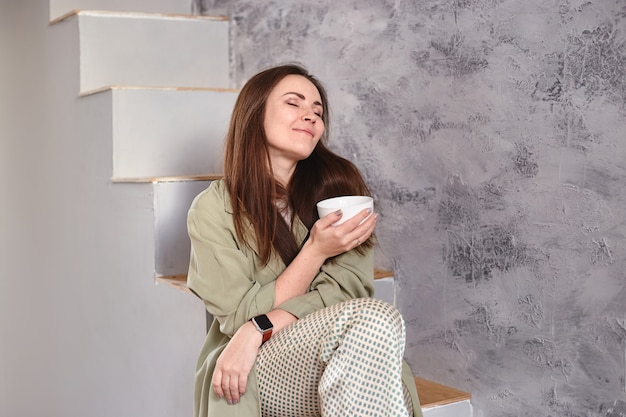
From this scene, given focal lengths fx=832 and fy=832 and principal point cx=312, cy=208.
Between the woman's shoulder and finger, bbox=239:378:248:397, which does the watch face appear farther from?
the woman's shoulder

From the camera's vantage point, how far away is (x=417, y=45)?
6.57 feet

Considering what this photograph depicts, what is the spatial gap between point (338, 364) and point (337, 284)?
31 centimetres

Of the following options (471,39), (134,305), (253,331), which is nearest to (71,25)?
(134,305)

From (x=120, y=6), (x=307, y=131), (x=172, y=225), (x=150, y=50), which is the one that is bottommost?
(x=172, y=225)

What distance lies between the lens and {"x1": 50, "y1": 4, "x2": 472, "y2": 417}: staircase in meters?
2.11

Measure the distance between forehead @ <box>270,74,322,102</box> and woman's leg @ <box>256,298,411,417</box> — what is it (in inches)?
19.0

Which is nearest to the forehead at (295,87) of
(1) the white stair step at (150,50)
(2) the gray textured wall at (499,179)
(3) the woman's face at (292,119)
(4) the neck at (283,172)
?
(3) the woman's face at (292,119)

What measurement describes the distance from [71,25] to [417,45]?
1.05 metres

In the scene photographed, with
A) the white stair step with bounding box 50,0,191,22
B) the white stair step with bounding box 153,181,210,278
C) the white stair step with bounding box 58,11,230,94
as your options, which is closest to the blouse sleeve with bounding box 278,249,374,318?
the white stair step with bounding box 153,181,210,278

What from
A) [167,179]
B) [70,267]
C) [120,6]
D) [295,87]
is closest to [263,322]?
[295,87]

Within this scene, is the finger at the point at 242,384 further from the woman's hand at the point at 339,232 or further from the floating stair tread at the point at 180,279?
the floating stair tread at the point at 180,279

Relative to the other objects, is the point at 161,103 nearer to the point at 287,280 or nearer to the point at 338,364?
the point at 287,280

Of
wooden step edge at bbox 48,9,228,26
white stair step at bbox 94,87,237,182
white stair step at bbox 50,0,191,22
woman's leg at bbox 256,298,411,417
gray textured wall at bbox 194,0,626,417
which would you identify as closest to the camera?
woman's leg at bbox 256,298,411,417

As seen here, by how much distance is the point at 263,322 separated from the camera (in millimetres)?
1483
